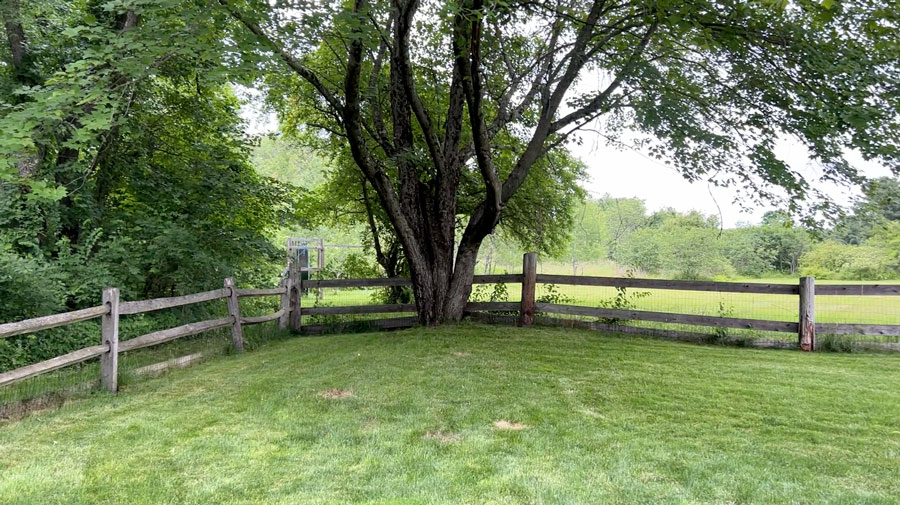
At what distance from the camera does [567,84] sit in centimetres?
834

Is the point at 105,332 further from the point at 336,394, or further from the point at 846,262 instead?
the point at 846,262

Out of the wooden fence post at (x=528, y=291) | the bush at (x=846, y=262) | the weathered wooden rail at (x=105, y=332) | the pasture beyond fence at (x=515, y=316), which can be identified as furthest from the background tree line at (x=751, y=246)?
the weathered wooden rail at (x=105, y=332)

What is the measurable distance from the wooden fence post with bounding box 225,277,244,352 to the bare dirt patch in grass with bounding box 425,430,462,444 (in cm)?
483

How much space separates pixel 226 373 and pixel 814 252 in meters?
24.3

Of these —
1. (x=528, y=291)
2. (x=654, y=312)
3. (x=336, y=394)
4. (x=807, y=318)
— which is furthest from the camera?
(x=528, y=291)

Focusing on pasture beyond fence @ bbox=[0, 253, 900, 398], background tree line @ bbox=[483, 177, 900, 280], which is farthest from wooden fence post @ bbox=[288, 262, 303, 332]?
background tree line @ bbox=[483, 177, 900, 280]

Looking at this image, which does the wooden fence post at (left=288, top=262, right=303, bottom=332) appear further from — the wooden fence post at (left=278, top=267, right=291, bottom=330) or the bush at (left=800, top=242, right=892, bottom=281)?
the bush at (left=800, top=242, right=892, bottom=281)

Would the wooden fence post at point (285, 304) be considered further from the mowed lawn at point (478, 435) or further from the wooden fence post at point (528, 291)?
the wooden fence post at point (528, 291)

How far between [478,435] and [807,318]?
6010 millimetres

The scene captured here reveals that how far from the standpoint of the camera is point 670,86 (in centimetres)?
745

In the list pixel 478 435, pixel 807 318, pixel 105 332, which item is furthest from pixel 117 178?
pixel 807 318

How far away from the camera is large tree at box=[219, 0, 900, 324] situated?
5.72m

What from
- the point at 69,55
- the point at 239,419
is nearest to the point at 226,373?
the point at 239,419

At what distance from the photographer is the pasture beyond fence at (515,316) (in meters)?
5.25
